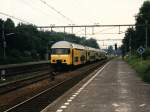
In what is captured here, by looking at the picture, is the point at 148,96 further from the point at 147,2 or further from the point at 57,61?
the point at 147,2

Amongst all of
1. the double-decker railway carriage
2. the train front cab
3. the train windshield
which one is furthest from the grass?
the train windshield

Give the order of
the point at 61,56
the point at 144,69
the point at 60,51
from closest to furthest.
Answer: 1. the point at 144,69
2. the point at 61,56
3. the point at 60,51

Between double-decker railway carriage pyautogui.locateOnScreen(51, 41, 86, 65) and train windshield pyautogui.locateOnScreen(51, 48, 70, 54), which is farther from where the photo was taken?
train windshield pyautogui.locateOnScreen(51, 48, 70, 54)

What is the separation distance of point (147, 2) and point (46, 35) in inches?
1873

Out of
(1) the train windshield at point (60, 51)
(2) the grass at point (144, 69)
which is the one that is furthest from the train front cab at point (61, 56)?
(2) the grass at point (144, 69)

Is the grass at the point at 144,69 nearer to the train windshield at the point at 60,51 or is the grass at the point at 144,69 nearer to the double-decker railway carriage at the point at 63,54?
the double-decker railway carriage at the point at 63,54

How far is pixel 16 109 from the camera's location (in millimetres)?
15422

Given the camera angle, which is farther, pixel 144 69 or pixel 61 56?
pixel 61 56

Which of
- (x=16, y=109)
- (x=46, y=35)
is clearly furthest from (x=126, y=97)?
(x=46, y=35)

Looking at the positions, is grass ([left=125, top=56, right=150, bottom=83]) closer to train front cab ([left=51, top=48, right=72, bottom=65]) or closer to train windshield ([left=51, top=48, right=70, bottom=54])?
train front cab ([left=51, top=48, right=72, bottom=65])

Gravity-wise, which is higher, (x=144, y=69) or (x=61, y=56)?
(x=61, y=56)

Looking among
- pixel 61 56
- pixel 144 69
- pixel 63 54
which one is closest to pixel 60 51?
pixel 63 54

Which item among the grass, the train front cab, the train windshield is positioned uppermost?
the train windshield

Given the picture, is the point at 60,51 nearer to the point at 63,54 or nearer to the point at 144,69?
the point at 63,54
